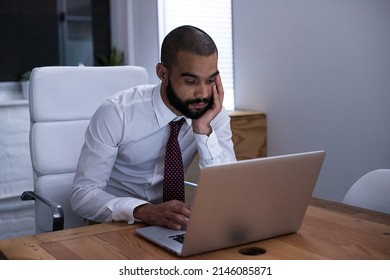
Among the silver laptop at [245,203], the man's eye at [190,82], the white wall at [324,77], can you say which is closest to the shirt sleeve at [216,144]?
the man's eye at [190,82]

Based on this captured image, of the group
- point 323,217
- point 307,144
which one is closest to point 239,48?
point 307,144

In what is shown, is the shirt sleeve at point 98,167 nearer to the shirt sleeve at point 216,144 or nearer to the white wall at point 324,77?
the shirt sleeve at point 216,144

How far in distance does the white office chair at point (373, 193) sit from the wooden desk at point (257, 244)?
0.60ft

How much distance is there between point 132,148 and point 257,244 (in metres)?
0.73

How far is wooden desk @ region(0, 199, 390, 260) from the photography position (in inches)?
44.4

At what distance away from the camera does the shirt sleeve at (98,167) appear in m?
1.58

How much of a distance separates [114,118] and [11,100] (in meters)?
1.91

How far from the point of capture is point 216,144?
1765 millimetres

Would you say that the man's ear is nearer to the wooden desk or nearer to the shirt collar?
the shirt collar

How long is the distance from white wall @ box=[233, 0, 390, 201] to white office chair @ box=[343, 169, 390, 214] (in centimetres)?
77

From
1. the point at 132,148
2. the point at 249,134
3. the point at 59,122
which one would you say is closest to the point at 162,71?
the point at 132,148

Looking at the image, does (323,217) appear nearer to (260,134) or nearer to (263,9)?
(260,134)

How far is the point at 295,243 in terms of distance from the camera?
3.96 feet

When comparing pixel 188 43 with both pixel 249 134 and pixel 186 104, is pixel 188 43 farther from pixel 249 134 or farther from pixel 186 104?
pixel 249 134
